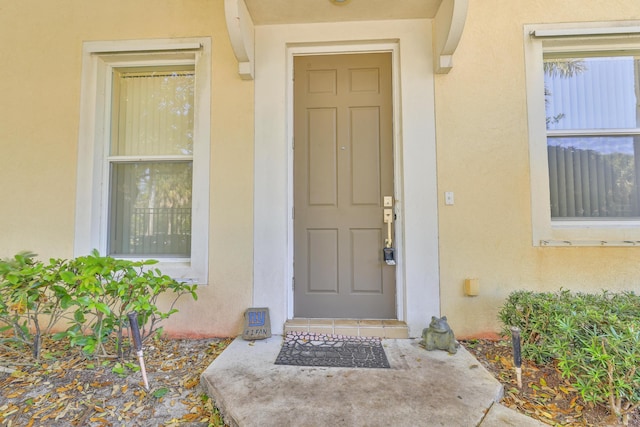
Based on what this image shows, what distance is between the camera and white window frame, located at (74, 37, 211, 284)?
2650 millimetres

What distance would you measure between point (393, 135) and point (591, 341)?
6.13ft

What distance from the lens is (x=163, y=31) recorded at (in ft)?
8.98

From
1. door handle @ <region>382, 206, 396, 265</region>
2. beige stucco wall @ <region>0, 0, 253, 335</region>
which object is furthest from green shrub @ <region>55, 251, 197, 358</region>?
door handle @ <region>382, 206, 396, 265</region>

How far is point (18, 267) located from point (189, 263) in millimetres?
1082

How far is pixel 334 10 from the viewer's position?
2.52m

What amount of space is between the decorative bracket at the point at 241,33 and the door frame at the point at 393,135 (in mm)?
340

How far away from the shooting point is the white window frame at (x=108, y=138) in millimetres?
2650

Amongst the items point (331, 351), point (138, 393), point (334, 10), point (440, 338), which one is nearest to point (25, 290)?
point (138, 393)

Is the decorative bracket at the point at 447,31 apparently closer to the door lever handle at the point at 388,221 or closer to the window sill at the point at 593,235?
the door lever handle at the point at 388,221

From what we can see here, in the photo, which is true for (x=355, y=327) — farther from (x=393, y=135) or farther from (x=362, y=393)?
(x=393, y=135)

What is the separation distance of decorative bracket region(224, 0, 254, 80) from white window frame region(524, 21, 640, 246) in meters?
2.29

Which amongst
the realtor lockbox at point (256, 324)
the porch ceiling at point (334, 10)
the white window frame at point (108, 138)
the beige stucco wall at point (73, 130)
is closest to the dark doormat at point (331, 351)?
the realtor lockbox at point (256, 324)

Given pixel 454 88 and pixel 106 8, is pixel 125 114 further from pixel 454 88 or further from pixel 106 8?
pixel 454 88

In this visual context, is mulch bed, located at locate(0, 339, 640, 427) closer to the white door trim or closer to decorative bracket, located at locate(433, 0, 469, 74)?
the white door trim
